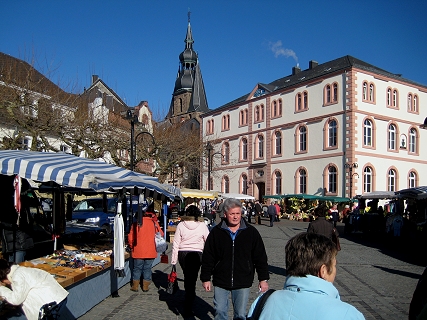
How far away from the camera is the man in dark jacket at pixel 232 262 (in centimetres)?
528

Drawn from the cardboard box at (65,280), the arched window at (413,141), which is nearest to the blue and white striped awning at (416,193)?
the cardboard box at (65,280)

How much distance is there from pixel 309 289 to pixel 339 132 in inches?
1578

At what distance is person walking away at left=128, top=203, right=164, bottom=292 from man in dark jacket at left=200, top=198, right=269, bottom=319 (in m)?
3.50

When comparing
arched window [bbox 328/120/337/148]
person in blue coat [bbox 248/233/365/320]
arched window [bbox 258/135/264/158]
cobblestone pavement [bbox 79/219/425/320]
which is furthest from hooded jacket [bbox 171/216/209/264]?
arched window [bbox 258/135/264/158]

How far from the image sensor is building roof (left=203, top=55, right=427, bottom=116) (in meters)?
41.6

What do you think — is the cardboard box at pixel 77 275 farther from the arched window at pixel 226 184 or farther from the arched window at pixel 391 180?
the arched window at pixel 226 184

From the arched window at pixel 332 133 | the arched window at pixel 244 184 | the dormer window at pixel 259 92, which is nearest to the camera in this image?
the arched window at pixel 332 133

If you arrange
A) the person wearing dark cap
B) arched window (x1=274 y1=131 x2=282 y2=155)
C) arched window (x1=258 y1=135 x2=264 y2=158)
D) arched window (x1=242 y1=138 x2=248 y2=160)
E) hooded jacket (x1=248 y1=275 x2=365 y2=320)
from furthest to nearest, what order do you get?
1. arched window (x1=242 y1=138 x2=248 y2=160)
2. arched window (x1=258 y1=135 x2=264 y2=158)
3. arched window (x1=274 y1=131 x2=282 y2=155)
4. the person wearing dark cap
5. hooded jacket (x1=248 y1=275 x2=365 y2=320)

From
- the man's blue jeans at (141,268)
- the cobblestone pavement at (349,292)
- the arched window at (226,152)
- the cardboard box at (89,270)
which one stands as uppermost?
the arched window at (226,152)

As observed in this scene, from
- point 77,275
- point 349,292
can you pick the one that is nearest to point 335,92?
point 349,292

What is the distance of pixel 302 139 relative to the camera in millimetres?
45500

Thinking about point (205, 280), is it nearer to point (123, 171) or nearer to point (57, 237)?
point (123, 171)

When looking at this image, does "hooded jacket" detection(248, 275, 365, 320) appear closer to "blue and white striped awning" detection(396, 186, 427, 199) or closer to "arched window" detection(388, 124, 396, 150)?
"blue and white striped awning" detection(396, 186, 427, 199)

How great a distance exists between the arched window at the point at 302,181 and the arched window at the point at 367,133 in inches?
264
